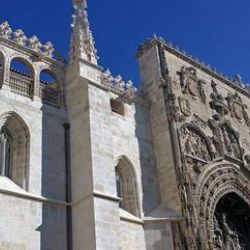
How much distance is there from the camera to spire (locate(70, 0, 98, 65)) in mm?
16750

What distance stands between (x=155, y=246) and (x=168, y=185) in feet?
7.59

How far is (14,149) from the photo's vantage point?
14391mm

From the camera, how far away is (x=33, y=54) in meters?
16.2

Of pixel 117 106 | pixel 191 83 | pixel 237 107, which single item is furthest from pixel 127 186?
pixel 237 107

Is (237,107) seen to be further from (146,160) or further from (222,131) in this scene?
(146,160)

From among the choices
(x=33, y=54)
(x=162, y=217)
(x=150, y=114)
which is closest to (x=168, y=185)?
(x=162, y=217)

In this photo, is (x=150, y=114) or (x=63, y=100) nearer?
(x=63, y=100)

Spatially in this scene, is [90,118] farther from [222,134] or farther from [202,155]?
[222,134]

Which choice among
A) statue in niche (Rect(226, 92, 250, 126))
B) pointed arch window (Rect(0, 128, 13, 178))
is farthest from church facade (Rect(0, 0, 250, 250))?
statue in niche (Rect(226, 92, 250, 126))

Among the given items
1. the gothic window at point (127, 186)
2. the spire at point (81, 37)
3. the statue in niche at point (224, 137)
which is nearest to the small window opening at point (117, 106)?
the spire at point (81, 37)

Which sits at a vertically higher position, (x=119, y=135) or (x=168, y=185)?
(x=119, y=135)

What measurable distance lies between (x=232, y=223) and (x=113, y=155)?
6.18m

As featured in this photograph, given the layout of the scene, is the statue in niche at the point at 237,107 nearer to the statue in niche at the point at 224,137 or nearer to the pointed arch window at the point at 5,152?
the statue in niche at the point at 224,137

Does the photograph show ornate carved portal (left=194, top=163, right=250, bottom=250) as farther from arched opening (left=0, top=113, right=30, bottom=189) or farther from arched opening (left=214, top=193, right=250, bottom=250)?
arched opening (left=0, top=113, right=30, bottom=189)
